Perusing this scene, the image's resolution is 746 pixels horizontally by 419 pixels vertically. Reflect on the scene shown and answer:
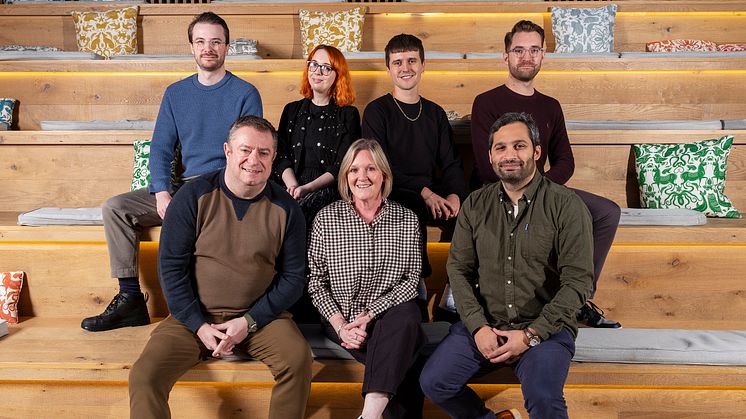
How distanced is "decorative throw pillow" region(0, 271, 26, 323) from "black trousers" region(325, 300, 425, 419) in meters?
1.20

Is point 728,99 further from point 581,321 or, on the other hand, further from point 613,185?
point 581,321

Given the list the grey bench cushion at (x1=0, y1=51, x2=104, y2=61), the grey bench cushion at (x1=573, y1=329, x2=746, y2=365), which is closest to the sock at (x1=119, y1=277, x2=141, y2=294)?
the grey bench cushion at (x1=573, y1=329, x2=746, y2=365)

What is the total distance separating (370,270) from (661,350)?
34.5 inches

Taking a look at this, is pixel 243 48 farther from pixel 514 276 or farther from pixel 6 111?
pixel 514 276

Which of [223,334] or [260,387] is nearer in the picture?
[223,334]

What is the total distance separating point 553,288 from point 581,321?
1.52ft

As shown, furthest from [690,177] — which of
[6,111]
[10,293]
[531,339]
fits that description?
[6,111]

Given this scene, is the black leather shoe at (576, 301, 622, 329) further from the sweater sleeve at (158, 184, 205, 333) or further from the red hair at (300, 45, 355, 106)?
the sweater sleeve at (158, 184, 205, 333)

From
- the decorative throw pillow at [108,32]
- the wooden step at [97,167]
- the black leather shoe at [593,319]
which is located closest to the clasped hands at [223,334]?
the black leather shoe at [593,319]

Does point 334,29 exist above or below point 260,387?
above

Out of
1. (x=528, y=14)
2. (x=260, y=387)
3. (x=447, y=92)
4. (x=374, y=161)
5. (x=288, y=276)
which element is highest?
(x=528, y=14)

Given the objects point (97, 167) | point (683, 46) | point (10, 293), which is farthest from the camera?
point (683, 46)

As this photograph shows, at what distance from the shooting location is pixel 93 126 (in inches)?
124

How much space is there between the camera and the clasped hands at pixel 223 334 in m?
2.04
